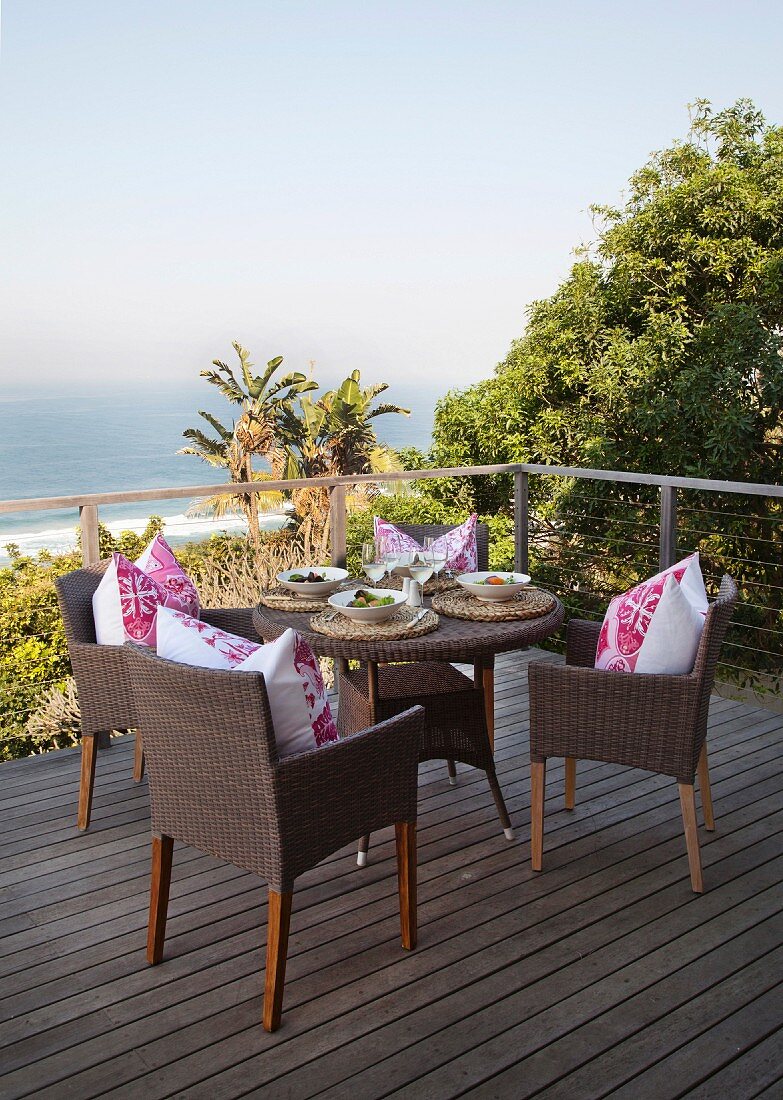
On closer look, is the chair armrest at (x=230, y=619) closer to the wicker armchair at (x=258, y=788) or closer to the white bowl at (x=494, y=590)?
the white bowl at (x=494, y=590)

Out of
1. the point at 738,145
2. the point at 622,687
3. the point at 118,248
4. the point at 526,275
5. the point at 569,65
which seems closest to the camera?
the point at 622,687

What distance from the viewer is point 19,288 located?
31.0 m

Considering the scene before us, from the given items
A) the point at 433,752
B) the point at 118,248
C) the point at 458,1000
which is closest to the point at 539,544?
the point at 433,752

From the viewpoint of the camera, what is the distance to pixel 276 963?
2.05 m

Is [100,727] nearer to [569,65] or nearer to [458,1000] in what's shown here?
[458,1000]

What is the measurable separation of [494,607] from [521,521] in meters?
2.33

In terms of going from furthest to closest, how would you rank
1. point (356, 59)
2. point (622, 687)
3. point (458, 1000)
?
point (356, 59) → point (622, 687) → point (458, 1000)

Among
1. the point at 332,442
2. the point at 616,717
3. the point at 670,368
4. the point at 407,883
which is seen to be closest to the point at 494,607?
the point at 616,717

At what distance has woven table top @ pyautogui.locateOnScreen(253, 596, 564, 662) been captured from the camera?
2.64 m

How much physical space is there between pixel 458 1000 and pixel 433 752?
87 centimetres

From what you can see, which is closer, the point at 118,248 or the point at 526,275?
the point at 526,275

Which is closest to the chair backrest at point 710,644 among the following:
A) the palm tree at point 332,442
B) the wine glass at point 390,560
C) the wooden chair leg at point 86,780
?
the wine glass at point 390,560

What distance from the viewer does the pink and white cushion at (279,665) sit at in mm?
2094

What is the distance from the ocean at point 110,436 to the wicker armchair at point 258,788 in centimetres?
2933
